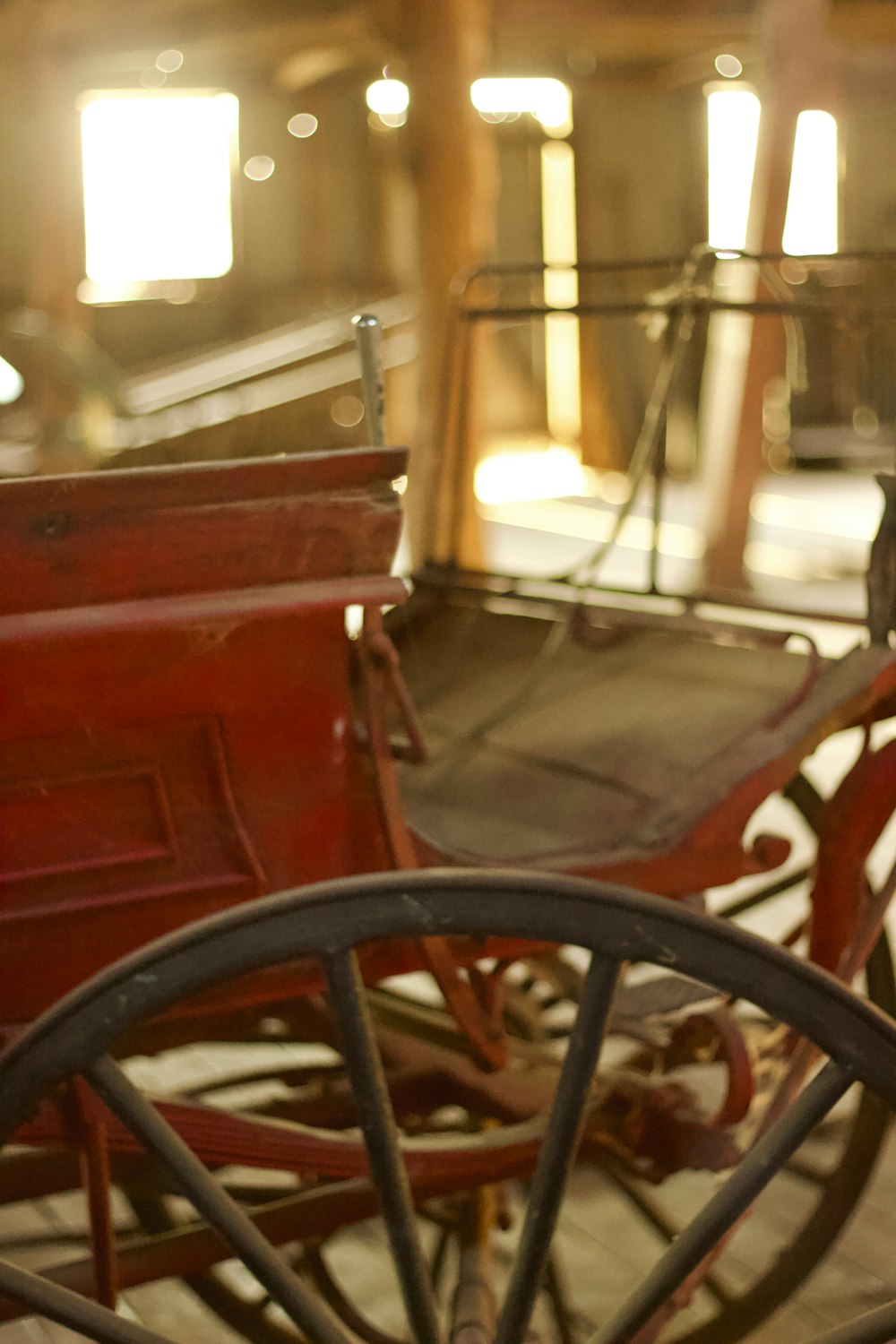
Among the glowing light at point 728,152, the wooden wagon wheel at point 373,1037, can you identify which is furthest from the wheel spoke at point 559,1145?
the glowing light at point 728,152

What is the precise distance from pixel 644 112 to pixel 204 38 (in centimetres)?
417

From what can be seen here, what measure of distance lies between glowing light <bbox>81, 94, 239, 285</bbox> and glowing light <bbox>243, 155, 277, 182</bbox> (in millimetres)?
136

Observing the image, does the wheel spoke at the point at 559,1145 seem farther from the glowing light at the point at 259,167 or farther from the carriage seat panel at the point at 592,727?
the glowing light at the point at 259,167

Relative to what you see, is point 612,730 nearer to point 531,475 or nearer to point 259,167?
point 531,475

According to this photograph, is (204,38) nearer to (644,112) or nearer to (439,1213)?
(644,112)

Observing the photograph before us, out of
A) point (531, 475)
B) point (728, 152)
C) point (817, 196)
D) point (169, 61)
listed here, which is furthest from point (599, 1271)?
point (817, 196)

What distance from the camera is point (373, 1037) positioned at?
943 millimetres

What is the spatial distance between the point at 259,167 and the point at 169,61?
0.93 m

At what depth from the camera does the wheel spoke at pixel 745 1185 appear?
94 cm

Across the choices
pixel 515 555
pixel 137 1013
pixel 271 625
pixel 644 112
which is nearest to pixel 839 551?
pixel 515 555

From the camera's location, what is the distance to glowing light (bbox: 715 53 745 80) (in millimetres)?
9820

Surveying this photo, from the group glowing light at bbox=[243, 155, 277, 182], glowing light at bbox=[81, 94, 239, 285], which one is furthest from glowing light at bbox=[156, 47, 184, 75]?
glowing light at bbox=[243, 155, 277, 182]

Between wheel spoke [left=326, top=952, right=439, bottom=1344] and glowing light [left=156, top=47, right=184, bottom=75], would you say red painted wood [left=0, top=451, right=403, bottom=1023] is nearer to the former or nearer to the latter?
wheel spoke [left=326, top=952, right=439, bottom=1344]

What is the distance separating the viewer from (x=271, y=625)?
1352 millimetres
